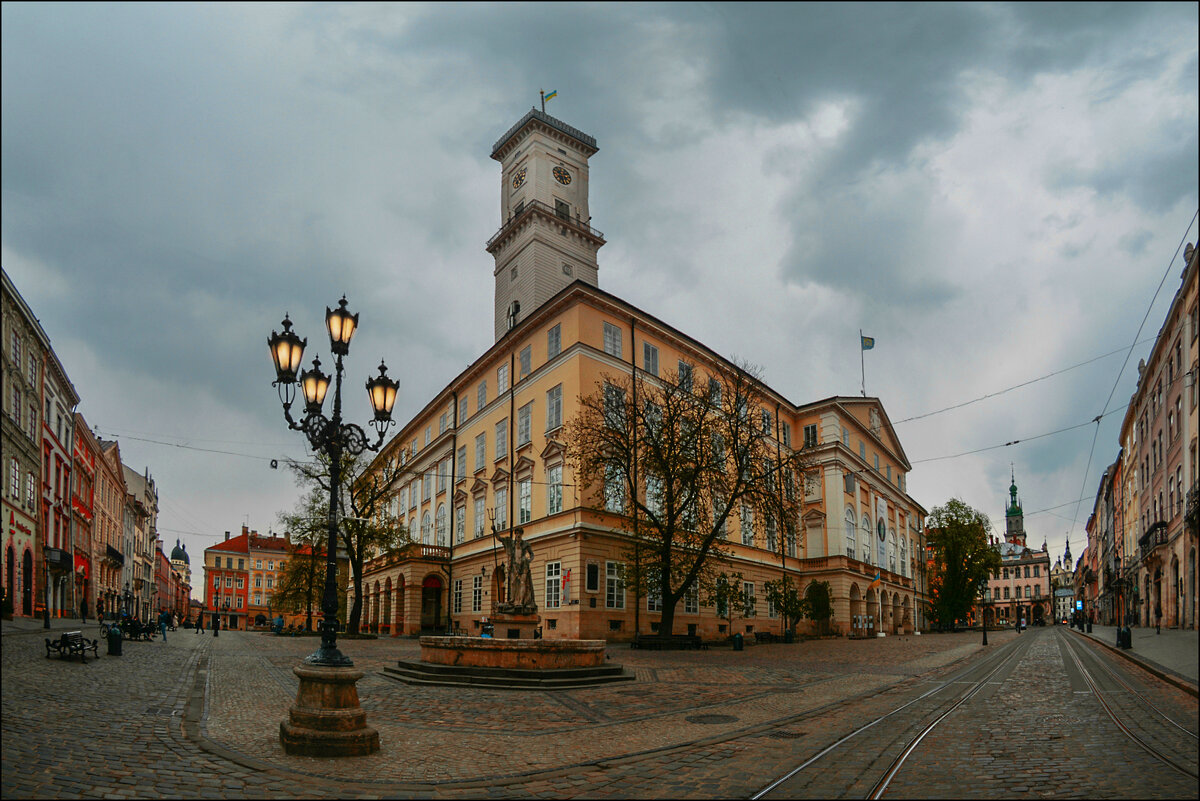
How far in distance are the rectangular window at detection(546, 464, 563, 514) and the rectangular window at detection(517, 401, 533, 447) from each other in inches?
124

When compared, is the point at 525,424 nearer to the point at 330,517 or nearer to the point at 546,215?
the point at 546,215

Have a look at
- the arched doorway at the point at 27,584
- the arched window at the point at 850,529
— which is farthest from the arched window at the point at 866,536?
the arched doorway at the point at 27,584

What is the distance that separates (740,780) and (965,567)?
247 feet

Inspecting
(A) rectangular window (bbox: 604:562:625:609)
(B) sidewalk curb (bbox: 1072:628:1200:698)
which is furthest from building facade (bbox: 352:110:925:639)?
(B) sidewalk curb (bbox: 1072:628:1200:698)

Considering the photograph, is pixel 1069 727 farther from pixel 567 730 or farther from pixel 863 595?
pixel 863 595

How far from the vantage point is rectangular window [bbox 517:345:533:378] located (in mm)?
44031

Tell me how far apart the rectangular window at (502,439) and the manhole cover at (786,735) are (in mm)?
34016

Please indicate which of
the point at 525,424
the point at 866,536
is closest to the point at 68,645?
the point at 525,424

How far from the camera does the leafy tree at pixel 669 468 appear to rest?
33.0m

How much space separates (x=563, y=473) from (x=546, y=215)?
81.7ft

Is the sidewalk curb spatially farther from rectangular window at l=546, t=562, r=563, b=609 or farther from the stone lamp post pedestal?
rectangular window at l=546, t=562, r=563, b=609

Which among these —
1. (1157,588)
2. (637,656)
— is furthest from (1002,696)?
(1157,588)

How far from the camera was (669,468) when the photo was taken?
1286 inches

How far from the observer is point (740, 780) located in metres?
8.76
